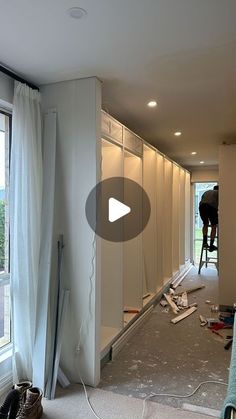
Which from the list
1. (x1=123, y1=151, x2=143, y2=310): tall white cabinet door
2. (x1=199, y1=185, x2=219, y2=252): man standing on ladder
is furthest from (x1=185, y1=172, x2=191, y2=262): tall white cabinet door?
(x1=123, y1=151, x2=143, y2=310): tall white cabinet door

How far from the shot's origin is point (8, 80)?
2.41 metres

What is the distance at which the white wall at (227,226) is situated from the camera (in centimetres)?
432

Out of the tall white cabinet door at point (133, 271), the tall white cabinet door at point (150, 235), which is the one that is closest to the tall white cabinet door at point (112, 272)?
the tall white cabinet door at point (133, 271)

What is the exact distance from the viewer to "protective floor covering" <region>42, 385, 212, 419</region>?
6.93ft

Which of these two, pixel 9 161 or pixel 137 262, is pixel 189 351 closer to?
pixel 137 262

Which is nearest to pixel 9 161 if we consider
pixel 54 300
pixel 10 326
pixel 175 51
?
pixel 54 300

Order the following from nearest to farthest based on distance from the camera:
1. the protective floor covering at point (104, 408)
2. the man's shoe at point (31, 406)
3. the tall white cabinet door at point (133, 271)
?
the man's shoe at point (31, 406) → the protective floor covering at point (104, 408) → the tall white cabinet door at point (133, 271)

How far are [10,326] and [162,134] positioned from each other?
3.27 meters

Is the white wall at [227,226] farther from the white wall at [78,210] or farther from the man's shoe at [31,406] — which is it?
the man's shoe at [31,406]

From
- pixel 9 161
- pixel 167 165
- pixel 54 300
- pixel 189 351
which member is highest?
pixel 167 165
